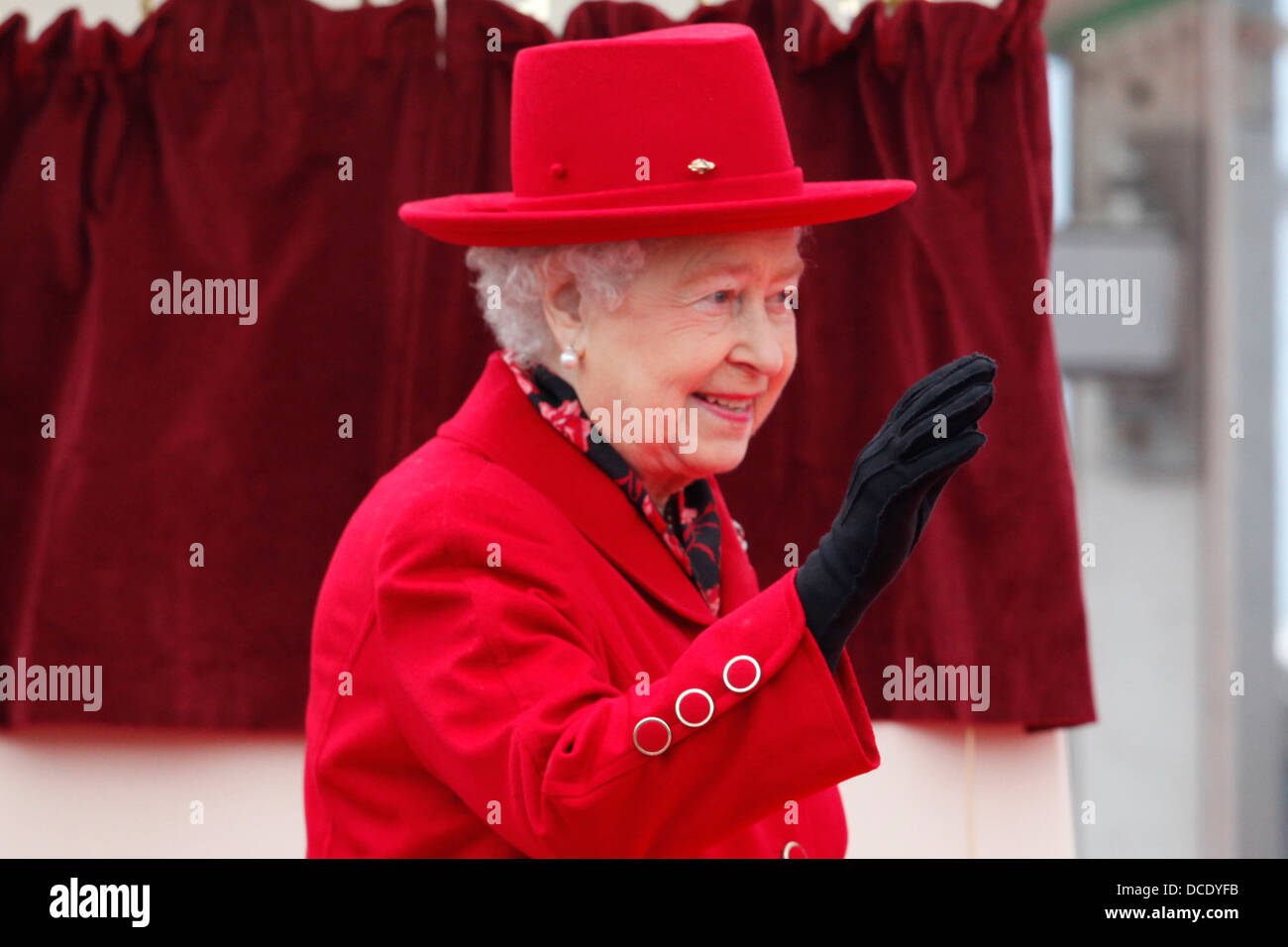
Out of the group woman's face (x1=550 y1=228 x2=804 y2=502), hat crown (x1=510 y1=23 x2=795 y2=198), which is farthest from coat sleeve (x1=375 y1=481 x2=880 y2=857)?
hat crown (x1=510 y1=23 x2=795 y2=198)

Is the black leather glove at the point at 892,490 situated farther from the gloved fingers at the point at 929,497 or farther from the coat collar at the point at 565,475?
the coat collar at the point at 565,475

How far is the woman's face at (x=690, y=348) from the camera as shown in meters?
1.38

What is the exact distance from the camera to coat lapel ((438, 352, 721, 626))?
140 cm

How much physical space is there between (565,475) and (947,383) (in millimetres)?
420

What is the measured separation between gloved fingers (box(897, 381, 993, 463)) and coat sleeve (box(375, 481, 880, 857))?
0.50ft

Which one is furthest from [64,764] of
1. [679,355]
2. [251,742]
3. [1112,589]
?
[1112,589]

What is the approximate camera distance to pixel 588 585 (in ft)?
4.42

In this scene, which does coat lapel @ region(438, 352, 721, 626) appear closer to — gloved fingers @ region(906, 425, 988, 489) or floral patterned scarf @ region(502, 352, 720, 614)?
floral patterned scarf @ region(502, 352, 720, 614)

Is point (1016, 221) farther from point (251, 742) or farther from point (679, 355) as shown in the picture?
point (251, 742)

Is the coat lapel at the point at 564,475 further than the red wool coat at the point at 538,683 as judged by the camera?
Yes

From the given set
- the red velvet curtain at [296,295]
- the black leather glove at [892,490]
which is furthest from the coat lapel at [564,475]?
the red velvet curtain at [296,295]

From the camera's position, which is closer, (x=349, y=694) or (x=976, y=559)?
(x=349, y=694)

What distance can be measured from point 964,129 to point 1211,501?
232 cm
